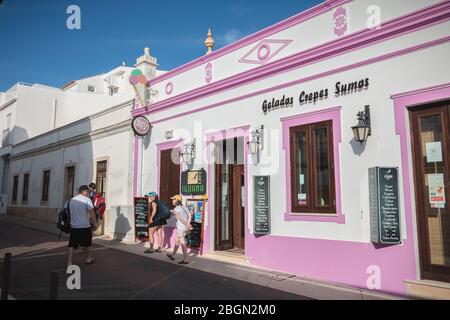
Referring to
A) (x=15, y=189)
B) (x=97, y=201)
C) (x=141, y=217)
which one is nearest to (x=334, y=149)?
(x=141, y=217)

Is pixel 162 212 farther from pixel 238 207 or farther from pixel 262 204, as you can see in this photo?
pixel 262 204

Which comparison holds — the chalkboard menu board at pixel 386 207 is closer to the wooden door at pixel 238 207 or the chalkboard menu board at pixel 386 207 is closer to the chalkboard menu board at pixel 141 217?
the wooden door at pixel 238 207

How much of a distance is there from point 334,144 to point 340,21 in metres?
2.51

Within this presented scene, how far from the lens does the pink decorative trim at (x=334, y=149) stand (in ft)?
21.7

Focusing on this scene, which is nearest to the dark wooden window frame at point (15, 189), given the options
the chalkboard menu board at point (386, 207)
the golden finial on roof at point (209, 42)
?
the golden finial on roof at point (209, 42)

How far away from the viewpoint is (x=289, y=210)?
738 centimetres

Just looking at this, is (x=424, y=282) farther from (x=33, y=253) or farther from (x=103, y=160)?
(x=103, y=160)

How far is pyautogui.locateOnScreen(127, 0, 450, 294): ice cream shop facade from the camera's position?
5719 millimetres

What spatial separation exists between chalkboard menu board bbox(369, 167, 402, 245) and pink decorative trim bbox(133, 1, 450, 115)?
85.3 inches

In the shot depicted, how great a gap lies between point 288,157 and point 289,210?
3.71 ft

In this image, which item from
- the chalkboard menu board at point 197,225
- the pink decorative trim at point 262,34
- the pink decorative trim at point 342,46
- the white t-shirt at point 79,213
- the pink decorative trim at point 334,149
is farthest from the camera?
the chalkboard menu board at point 197,225

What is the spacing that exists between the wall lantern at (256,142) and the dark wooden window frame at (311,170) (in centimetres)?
78

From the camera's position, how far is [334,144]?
22.3 feet

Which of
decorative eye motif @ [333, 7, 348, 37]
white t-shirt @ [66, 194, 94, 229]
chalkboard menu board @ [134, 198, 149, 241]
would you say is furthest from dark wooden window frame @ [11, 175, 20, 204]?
decorative eye motif @ [333, 7, 348, 37]
